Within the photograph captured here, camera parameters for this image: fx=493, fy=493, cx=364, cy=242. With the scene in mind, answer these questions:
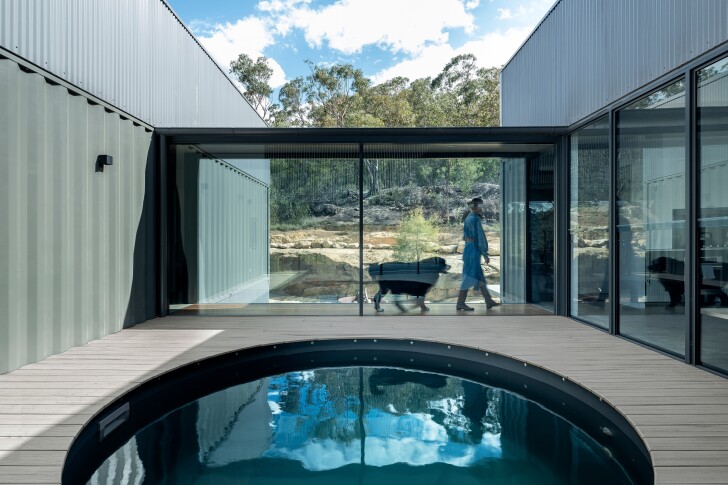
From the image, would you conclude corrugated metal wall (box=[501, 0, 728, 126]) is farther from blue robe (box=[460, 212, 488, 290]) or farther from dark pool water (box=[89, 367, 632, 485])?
dark pool water (box=[89, 367, 632, 485])

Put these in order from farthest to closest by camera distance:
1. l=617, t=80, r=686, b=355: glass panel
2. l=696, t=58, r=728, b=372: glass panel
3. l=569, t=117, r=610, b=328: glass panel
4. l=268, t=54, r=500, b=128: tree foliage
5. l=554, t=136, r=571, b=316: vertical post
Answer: l=268, t=54, r=500, b=128: tree foliage → l=554, t=136, r=571, b=316: vertical post → l=569, t=117, r=610, b=328: glass panel → l=617, t=80, r=686, b=355: glass panel → l=696, t=58, r=728, b=372: glass panel

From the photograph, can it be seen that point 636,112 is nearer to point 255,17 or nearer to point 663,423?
point 663,423

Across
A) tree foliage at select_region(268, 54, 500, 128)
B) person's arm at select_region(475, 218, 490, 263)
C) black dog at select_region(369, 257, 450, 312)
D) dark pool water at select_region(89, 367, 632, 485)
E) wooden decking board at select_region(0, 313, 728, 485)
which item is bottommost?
dark pool water at select_region(89, 367, 632, 485)

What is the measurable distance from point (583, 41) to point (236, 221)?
5276 mm

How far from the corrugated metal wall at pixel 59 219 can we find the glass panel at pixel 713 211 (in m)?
5.61

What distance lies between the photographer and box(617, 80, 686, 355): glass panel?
441 centimetres

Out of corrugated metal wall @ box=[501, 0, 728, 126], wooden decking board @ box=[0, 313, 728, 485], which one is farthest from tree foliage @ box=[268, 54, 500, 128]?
wooden decking board @ box=[0, 313, 728, 485]

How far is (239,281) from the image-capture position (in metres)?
7.21

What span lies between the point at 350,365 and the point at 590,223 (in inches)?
134

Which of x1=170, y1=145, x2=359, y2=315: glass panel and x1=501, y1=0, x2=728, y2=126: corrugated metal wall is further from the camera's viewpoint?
x1=170, y1=145, x2=359, y2=315: glass panel

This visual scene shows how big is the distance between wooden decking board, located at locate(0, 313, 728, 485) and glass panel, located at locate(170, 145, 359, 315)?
0.38 meters

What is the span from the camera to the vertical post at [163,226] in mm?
6750

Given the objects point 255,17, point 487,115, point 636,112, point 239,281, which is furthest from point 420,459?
point 255,17

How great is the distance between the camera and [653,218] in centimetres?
474
